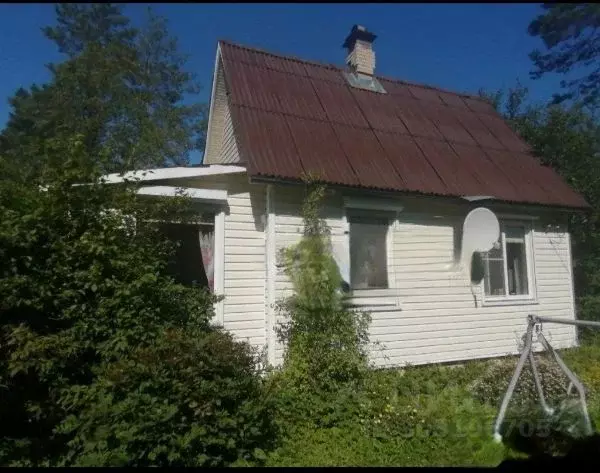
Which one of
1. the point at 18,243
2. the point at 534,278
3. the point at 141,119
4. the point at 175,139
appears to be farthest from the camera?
the point at 175,139

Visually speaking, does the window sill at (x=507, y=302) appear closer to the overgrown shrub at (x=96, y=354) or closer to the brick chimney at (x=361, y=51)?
the overgrown shrub at (x=96, y=354)

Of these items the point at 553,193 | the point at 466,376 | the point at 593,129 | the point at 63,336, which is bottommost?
the point at 466,376

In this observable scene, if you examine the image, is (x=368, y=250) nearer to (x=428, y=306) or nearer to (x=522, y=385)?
(x=428, y=306)

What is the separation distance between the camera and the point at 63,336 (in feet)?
14.8

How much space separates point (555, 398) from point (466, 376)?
1.71 meters

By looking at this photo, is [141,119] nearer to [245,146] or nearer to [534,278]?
[245,146]

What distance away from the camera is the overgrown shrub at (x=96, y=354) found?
13.2 ft

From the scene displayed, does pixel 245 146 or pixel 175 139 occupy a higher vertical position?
pixel 175 139

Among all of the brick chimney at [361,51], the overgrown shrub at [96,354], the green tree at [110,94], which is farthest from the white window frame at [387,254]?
the green tree at [110,94]

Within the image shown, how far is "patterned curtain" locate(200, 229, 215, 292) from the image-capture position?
686cm

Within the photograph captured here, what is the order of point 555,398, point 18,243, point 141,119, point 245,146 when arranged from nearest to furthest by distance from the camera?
point 18,243 → point 555,398 → point 245,146 → point 141,119

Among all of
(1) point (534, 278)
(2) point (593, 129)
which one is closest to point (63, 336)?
(1) point (534, 278)

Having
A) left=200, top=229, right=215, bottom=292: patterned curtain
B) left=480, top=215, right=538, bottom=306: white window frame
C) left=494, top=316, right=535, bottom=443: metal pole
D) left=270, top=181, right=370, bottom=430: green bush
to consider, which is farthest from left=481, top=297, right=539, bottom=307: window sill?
left=200, top=229, right=215, bottom=292: patterned curtain

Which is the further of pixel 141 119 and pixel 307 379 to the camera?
pixel 141 119
